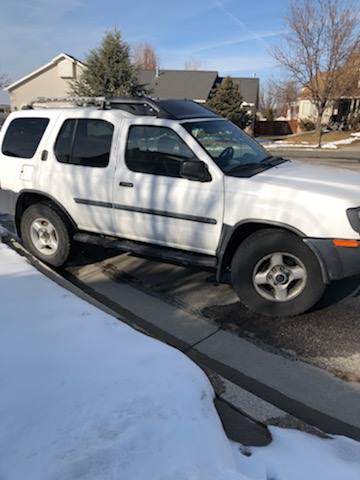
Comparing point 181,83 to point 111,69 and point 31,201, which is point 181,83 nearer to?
point 111,69

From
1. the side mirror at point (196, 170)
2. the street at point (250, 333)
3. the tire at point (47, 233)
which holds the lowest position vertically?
the street at point (250, 333)

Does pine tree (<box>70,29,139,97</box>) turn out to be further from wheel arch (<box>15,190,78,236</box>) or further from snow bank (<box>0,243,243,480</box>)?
snow bank (<box>0,243,243,480</box>)

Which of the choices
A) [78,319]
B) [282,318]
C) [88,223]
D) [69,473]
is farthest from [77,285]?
[69,473]

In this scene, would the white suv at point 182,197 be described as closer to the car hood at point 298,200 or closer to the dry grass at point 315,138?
the car hood at point 298,200

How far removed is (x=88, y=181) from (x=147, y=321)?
181 centimetres

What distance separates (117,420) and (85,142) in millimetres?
3542

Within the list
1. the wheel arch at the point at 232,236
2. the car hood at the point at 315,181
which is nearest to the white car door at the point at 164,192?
the wheel arch at the point at 232,236

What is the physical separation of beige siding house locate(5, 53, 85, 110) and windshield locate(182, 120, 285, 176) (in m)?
35.9

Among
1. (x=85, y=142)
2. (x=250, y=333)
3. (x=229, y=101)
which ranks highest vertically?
(x=229, y=101)

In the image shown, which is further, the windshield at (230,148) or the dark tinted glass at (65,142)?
the dark tinted glass at (65,142)

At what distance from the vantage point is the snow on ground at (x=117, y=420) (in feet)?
6.49

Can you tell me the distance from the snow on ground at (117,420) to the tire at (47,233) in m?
2.14

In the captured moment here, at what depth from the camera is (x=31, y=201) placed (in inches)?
221

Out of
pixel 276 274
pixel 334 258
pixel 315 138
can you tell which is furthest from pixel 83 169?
pixel 315 138
